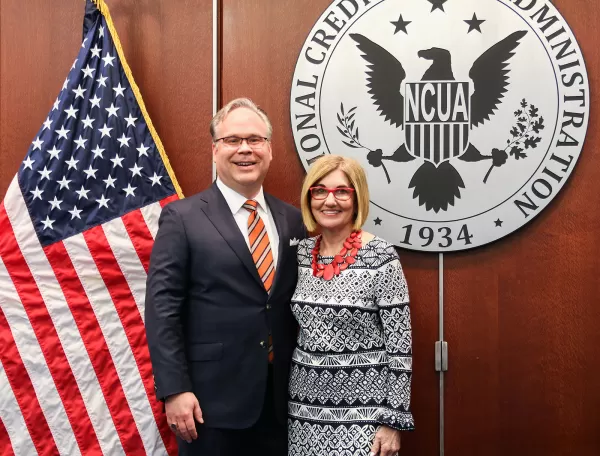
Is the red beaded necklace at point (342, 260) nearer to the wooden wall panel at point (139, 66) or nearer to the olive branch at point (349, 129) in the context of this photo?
the olive branch at point (349, 129)

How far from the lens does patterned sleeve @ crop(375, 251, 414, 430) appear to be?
1.73 meters

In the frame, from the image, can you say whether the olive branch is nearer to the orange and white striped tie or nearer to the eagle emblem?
the eagle emblem

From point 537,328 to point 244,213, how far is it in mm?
1250

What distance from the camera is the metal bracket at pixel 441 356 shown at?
244 centimetres

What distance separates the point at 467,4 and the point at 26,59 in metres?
1.80

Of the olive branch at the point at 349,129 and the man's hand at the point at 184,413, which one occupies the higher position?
the olive branch at the point at 349,129

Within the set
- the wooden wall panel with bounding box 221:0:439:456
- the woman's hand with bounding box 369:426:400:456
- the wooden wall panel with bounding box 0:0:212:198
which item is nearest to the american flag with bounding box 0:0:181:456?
the wooden wall panel with bounding box 0:0:212:198

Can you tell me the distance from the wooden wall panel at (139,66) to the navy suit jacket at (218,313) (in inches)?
27.2

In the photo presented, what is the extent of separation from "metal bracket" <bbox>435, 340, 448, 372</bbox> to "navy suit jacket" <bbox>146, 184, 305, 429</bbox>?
0.77 metres

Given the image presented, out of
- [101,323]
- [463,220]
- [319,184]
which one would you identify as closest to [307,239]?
[319,184]

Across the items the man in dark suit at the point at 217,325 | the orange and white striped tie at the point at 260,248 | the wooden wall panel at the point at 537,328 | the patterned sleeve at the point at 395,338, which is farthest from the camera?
the wooden wall panel at the point at 537,328

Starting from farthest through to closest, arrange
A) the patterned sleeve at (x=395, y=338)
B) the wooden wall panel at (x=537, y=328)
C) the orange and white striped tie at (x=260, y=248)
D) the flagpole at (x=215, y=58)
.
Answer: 1. the flagpole at (x=215, y=58)
2. the wooden wall panel at (x=537, y=328)
3. the orange and white striped tie at (x=260, y=248)
4. the patterned sleeve at (x=395, y=338)

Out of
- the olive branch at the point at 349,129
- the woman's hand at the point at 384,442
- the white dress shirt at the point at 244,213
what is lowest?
the woman's hand at the point at 384,442

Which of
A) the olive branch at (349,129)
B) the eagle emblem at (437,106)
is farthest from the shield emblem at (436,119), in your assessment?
the olive branch at (349,129)
